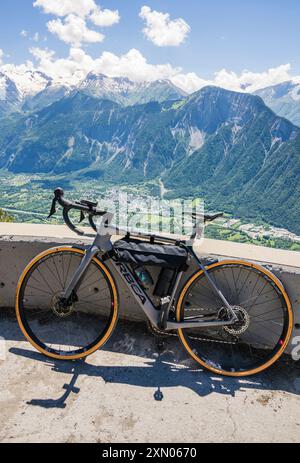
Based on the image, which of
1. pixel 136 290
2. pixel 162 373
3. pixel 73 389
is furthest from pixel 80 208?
pixel 162 373

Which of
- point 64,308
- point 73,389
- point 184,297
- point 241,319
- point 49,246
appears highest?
point 49,246

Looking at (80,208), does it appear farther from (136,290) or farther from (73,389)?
(73,389)

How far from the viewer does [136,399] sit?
344 cm

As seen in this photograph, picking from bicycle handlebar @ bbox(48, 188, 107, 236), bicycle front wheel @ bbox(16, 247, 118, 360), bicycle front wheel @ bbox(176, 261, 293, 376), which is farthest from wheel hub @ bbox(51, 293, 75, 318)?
bicycle front wheel @ bbox(176, 261, 293, 376)

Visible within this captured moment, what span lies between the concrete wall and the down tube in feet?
1.84

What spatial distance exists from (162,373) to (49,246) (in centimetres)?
201

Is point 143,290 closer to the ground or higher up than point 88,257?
closer to the ground

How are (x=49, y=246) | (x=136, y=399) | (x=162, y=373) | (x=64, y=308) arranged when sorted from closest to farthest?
(x=136, y=399), (x=162, y=373), (x=64, y=308), (x=49, y=246)

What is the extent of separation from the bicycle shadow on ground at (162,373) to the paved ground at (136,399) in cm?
1

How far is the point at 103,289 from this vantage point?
4.45m

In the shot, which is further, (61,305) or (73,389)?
(61,305)

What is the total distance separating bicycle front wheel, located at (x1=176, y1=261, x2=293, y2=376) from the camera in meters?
3.84

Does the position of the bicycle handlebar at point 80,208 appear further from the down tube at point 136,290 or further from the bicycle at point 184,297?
the down tube at point 136,290
